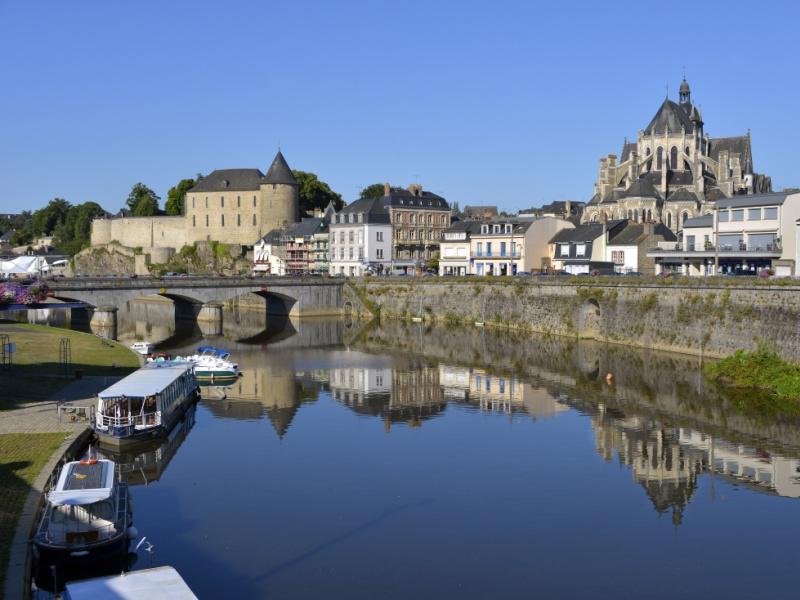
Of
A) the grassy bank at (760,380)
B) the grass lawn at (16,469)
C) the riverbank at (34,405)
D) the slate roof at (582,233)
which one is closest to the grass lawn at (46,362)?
the riverbank at (34,405)

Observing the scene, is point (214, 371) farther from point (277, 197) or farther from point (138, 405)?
point (277, 197)

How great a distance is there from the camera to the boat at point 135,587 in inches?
582

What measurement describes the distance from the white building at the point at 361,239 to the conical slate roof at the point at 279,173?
14.9 meters

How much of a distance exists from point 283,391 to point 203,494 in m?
17.2

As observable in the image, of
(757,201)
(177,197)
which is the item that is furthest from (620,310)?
→ (177,197)

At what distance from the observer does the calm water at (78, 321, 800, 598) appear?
18.8 metres

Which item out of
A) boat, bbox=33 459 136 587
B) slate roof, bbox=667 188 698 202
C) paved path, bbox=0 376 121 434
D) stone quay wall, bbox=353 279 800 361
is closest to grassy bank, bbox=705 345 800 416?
stone quay wall, bbox=353 279 800 361

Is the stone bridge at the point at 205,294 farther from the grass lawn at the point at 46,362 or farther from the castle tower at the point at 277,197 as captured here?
the castle tower at the point at 277,197

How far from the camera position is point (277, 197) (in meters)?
104

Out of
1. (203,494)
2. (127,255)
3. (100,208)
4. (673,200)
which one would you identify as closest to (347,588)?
(203,494)

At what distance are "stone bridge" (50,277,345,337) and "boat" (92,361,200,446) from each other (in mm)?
30375

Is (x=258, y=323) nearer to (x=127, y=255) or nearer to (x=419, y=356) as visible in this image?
(x=419, y=356)

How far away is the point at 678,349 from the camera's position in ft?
→ 161

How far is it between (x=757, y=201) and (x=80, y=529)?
151 ft
